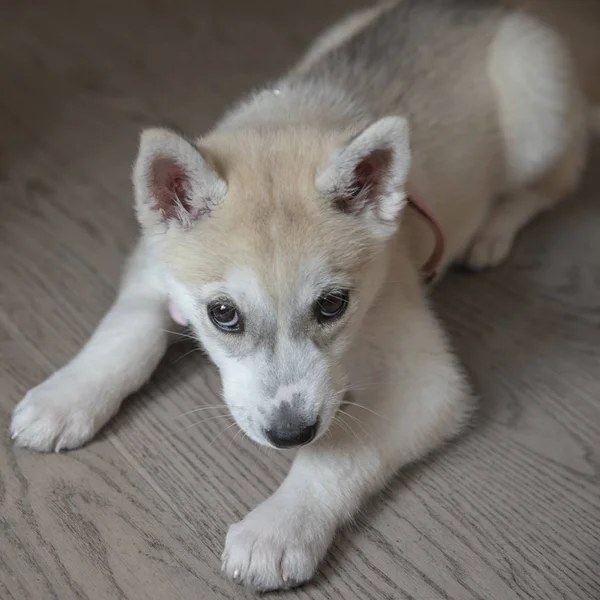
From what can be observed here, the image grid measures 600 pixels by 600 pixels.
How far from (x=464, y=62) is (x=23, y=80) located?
2.06 meters

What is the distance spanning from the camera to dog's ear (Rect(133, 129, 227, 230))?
1684mm

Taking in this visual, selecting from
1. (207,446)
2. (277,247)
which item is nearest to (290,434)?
(277,247)

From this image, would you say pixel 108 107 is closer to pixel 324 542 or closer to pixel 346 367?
pixel 346 367

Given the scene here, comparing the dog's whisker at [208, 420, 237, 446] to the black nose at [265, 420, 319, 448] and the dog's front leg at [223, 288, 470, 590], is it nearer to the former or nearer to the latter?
the dog's front leg at [223, 288, 470, 590]

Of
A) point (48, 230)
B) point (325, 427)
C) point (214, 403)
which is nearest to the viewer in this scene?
point (325, 427)

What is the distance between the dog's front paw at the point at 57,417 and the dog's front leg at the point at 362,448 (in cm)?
50

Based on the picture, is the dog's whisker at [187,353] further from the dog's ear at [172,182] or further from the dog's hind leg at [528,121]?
the dog's hind leg at [528,121]

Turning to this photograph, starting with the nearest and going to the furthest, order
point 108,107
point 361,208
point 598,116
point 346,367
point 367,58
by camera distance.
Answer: point 361,208, point 346,367, point 367,58, point 598,116, point 108,107

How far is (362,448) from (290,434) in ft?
1.05

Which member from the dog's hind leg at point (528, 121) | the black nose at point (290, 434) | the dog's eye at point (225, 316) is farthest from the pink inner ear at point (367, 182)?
the dog's hind leg at point (528, 121)

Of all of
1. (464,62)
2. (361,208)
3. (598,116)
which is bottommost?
(598,116)

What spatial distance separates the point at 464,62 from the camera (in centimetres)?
259

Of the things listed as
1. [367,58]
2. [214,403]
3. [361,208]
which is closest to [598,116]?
[367,58]

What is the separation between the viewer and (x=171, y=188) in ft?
5.96
